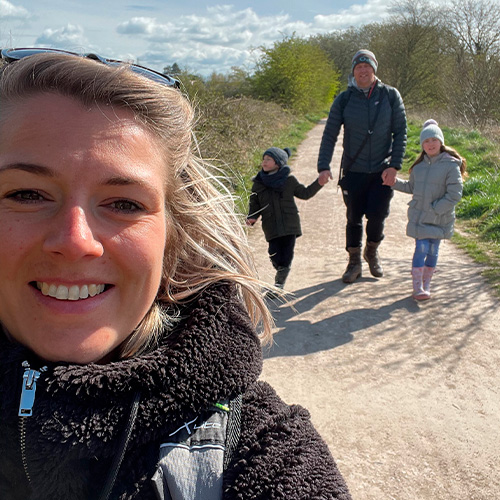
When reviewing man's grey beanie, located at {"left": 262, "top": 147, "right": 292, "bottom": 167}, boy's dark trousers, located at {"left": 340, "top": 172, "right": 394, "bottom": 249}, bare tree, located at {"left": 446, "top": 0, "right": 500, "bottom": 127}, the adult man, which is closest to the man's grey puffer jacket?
the adult man

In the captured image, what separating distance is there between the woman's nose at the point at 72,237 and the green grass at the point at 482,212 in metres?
4.62

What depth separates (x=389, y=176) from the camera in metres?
4.83

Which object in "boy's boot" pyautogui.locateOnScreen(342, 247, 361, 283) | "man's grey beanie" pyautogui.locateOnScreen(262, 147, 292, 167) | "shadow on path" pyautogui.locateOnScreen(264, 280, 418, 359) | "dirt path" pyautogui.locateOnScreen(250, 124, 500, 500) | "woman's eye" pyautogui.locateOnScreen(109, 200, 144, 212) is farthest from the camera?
"boy's boot" pyautogui.locateOnScreen(342, 247, 361, 283)

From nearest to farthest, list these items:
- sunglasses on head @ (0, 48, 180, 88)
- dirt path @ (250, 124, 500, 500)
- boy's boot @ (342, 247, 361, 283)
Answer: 1. sunglasses on head @ (0, 48, 180, 88)
2. dirt path @ (250, 124, 500, 500)
3. boy's boot @ (342, 247, 361, 283)

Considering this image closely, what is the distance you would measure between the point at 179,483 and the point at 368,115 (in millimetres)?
4445

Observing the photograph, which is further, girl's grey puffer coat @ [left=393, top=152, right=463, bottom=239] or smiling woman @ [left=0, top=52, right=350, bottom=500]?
girl's grey puffer coat @ [left=393, top=152, right=463, bottom=239]

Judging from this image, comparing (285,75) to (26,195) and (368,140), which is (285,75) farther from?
(26,195)

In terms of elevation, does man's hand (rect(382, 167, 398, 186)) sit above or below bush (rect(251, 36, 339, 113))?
below

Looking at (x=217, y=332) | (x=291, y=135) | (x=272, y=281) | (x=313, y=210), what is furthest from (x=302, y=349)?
(x=291, y=135)

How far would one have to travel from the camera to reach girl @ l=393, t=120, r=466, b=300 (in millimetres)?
4688

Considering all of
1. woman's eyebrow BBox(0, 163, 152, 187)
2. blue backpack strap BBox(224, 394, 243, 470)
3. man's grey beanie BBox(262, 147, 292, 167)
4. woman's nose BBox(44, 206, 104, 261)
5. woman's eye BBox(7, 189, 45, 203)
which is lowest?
blue backpack strap BBox(224, 394, 243, 470)

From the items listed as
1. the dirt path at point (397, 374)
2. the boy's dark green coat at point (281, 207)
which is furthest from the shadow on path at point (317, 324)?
the boy's dark green coat at point (281, 207)

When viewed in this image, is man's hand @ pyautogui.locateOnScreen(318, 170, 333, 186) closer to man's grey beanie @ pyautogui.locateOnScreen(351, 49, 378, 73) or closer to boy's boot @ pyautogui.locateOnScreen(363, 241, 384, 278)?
boy's boot @ pyautogui.locateOnScreen(363, 241, 384, 278)

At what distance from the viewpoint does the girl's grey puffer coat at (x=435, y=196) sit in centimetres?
468
